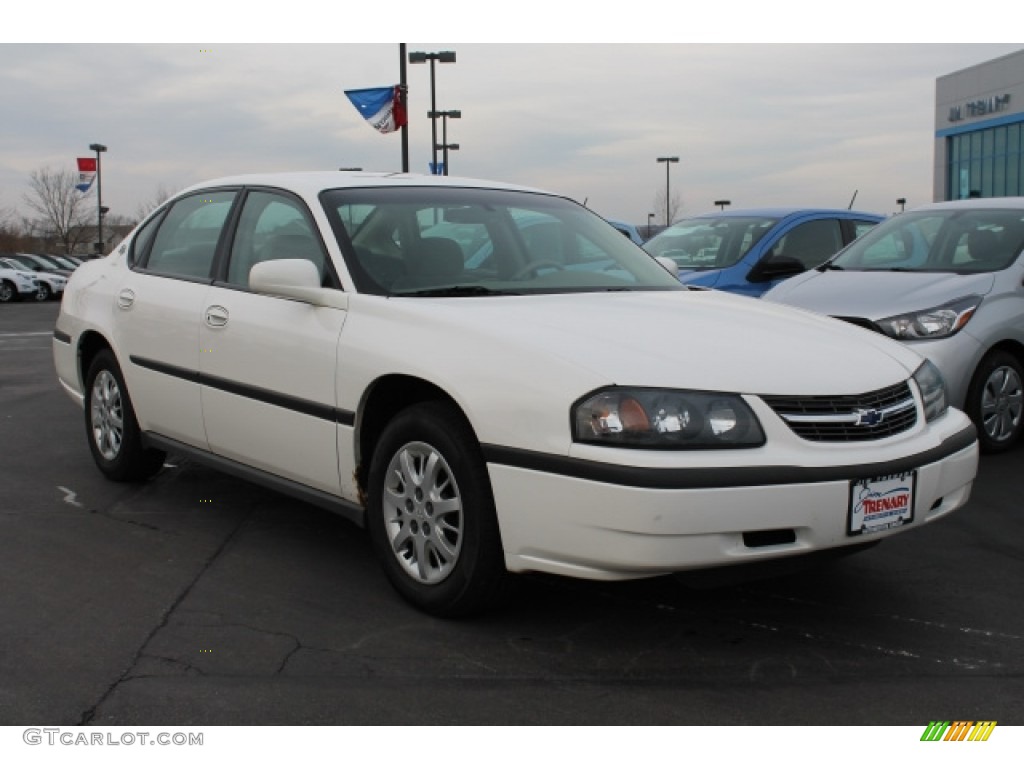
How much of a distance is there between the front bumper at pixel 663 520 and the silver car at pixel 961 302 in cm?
334

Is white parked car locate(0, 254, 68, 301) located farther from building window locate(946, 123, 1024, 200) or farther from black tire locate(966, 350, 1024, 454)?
building window locate(946, 123, 1024, 200)

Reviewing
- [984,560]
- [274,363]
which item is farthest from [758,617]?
[274,363]

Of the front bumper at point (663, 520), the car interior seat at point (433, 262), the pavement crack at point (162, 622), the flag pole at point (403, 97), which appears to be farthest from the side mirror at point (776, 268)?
the flag pole at point (403, 97)

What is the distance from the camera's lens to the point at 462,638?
12.5 feet

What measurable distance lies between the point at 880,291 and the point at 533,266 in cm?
317

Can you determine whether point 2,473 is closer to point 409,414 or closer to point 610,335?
point 409,414

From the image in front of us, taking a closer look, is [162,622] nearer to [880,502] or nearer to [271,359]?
[271,359]

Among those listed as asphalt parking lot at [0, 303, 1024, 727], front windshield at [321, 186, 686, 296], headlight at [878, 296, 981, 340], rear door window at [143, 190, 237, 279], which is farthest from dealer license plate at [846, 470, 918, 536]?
headlight at [878, 296, 981, 340]

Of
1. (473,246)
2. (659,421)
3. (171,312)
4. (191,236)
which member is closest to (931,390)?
(659,421)

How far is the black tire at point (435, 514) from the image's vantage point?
148 inches

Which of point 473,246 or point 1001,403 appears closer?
point 473,246

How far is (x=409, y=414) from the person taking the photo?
400cm

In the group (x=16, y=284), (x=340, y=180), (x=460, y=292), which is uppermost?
(x=340, y=180)

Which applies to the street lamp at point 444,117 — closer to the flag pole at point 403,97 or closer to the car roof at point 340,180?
the flag pole at point 403,97
